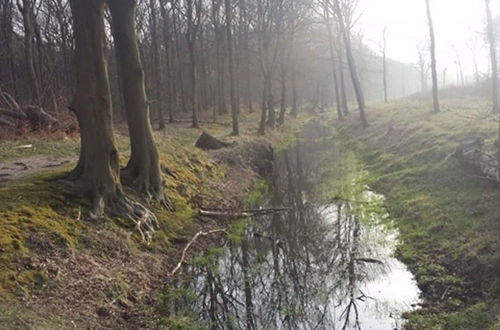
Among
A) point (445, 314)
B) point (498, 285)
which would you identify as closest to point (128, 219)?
point (445, 314)

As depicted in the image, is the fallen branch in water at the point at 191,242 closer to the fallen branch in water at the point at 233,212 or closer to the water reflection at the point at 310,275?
the water reflection at the point at 310,275

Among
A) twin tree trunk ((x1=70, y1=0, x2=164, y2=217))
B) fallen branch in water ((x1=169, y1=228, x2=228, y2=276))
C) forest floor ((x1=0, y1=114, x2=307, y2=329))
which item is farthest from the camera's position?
twin tree trunk ((x1=70, y1=0, x2=164, y2=217))

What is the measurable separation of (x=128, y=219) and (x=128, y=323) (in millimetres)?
3662

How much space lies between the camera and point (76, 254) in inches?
345

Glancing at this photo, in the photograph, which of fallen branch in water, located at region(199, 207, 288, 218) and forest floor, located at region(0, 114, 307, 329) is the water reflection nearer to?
fallen branch in water, located at region(199, 207, 288, 218)

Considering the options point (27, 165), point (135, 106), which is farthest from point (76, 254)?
point (27, 165)

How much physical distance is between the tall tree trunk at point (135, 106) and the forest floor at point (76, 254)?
840 millimetres

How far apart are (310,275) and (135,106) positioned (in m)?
6.86

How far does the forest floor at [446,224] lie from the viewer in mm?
7902

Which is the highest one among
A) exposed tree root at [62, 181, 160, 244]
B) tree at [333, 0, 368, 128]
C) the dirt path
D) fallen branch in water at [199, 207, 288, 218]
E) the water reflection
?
tree at [333, 0, 368, 128]

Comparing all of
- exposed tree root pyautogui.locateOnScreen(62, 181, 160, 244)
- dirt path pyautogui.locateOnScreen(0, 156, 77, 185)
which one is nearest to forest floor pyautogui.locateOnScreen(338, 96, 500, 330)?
exposed tree root pyautogui.locateOnScreen(62, 181, 160, 244)

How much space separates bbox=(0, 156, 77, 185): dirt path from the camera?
40.5 ft

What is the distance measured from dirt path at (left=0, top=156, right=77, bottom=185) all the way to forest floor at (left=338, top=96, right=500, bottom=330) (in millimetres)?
9826

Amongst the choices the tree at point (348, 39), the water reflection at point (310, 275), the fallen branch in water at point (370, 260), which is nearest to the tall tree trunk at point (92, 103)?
the water reflection at point (310, 275)
